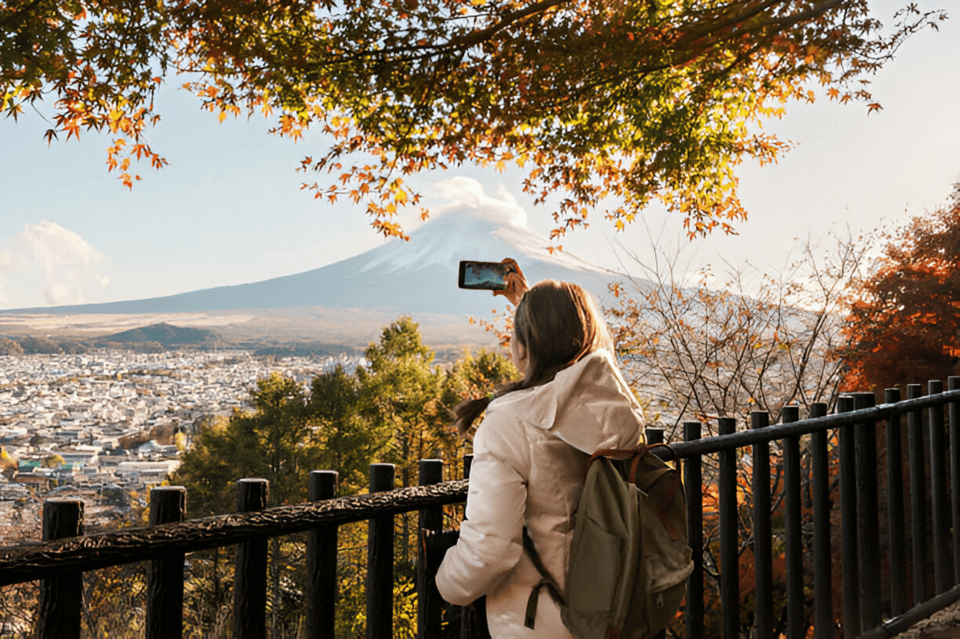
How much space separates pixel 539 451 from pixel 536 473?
0.05 metres

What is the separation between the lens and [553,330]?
1425 mm

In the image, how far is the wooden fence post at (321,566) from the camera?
144cm

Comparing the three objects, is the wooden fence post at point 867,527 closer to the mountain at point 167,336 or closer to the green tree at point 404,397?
the green tree at point 404,397

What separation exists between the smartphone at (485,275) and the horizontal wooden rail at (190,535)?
20.5 inches

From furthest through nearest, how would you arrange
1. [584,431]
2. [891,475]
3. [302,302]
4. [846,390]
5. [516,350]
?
1. [302,302]
2. [846,390]
3. [891,475]
4. [516,350]
5. [584,431]

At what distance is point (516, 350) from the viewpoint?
1.48 m

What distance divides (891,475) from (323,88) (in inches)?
240

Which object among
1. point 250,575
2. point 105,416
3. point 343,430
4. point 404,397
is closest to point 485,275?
point 250,575

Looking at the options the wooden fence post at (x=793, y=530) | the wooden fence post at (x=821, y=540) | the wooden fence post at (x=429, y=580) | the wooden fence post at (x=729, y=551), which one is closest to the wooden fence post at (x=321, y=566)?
the wooden fence post at (x=429, y=580)

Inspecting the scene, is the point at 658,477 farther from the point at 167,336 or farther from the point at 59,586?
the point at 167,336

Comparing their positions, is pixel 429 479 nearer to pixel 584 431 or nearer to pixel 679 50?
pixel 584 431

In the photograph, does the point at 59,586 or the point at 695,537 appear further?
the point at 695,537

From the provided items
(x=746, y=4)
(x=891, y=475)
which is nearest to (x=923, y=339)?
(x=746, y=4)

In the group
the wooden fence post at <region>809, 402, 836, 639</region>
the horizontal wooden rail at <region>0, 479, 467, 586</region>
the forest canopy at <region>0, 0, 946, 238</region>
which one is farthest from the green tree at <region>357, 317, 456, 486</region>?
the horizontal wooden rail at <region>0, 479, 467, 586</region>
